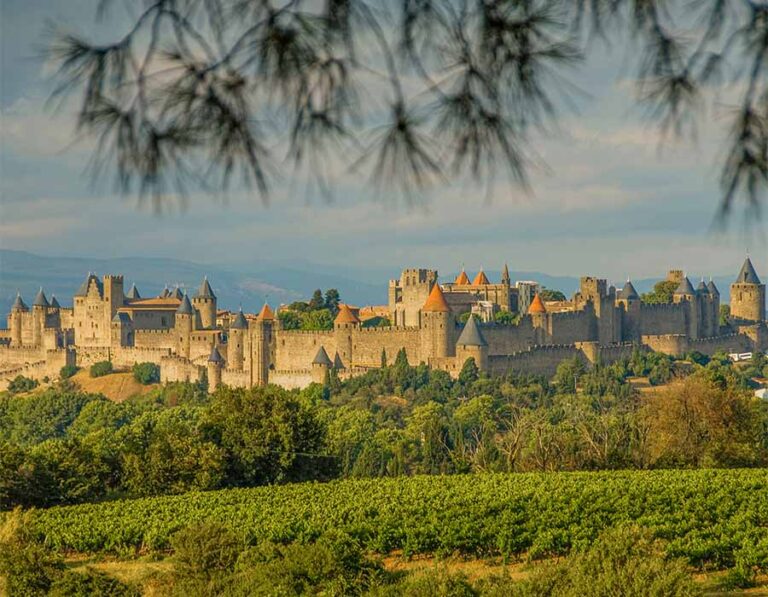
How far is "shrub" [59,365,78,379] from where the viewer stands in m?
62.3

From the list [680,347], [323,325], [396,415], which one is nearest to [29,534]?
[396,415]

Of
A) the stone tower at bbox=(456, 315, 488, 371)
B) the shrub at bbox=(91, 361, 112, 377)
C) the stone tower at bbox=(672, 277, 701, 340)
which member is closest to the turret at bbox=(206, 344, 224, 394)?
the shrub at bbox=(91, 361, 112, 377)

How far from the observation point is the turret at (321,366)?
53.4 m

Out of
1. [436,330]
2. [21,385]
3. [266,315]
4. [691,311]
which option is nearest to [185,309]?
[266,315]

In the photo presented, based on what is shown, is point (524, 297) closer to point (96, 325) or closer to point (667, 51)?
point (96, 325)

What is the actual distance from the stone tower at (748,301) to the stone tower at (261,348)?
26.3 m

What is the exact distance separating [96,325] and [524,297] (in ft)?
75.2

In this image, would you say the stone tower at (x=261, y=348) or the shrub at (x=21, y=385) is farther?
the shrub at (x=21, y=385)

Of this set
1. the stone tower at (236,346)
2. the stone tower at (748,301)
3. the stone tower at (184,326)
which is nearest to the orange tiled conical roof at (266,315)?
the stone tower at (236,346)

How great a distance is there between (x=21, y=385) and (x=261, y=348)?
1484 cm

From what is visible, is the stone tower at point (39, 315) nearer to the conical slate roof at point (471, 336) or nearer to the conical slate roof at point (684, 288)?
the conical slate roof at point (471, 336)

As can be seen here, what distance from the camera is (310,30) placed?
427 cm

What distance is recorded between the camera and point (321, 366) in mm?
53625

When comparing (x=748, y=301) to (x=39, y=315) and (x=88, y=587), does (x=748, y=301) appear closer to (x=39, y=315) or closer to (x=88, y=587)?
(x=39, y=315)
